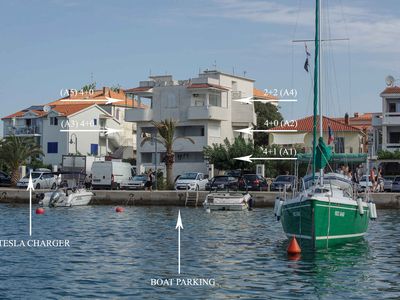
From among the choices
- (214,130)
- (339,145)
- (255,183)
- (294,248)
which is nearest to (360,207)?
(294,248)

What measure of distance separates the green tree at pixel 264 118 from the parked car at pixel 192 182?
37873mm

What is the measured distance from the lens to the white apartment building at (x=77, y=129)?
110500mm

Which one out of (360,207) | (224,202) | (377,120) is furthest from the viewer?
(377,120)

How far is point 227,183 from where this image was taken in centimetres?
6844

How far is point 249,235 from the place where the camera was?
39688mm

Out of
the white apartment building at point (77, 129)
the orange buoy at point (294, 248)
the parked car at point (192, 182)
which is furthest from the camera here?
the white apartment building at point (77, 129)

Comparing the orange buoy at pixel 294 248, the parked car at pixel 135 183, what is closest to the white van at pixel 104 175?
the parked car at pixel 135 183

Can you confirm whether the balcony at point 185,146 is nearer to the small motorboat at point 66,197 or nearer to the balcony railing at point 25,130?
the balcony railing at point 25,130

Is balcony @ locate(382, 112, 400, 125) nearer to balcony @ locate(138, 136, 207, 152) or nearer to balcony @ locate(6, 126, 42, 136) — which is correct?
balcony @ locate(138, 136, 207, 152)

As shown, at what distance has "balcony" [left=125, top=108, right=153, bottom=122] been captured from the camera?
321ft

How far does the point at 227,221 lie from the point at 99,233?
10065 mm

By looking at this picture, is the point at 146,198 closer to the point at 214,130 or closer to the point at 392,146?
the point at 214,130

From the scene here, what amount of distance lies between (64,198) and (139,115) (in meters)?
38.4

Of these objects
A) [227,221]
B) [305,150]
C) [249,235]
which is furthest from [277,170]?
[249,235]
